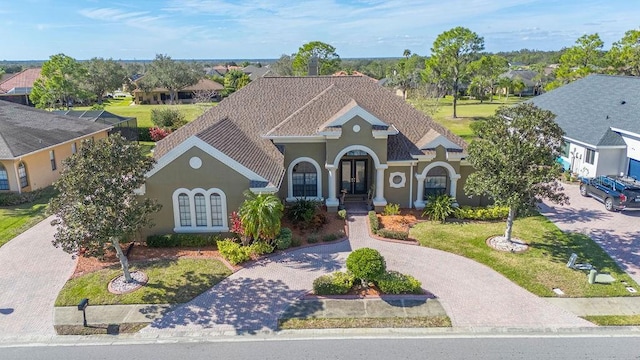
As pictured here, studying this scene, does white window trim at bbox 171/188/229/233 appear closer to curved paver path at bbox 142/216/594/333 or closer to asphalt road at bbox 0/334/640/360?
curved paver path at bbox 142/216/594/333

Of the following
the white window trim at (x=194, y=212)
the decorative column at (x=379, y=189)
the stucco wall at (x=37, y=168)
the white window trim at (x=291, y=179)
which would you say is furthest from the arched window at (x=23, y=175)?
the decorative column at (x=379, y=189)

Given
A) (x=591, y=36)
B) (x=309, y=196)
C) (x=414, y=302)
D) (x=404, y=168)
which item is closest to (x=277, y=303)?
(x=414, y=302)

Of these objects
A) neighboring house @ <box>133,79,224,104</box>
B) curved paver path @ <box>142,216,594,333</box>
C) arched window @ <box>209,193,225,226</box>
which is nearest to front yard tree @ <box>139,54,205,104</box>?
neighboring house @ <box>133,79,224,104</box>

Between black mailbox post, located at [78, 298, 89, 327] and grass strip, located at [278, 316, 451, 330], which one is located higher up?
black mailbox post, located at [78, 298, 89, 327]

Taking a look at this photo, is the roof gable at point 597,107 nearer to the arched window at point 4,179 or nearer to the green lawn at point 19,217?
the green lawn at point 19,217

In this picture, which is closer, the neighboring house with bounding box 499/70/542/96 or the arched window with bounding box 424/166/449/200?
the arched window with bounding box 424/166/449/200

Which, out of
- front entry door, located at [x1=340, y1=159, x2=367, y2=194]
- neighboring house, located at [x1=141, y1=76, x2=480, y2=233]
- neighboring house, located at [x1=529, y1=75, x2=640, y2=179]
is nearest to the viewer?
neighboring house, located at [x1=141, y1=76, x2=480, y2=233]

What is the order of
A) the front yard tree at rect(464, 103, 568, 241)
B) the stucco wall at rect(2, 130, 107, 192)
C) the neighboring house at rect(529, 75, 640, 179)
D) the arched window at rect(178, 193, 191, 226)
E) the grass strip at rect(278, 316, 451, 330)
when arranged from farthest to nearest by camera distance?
the neighboring house at rect(529, 75, 640, 179), the stucco wall at rect(2, 130, 107, 192), the arched window at rect(178, 193, 191, 226), the front yard tree at rect(464, 103, 568, 241), the grass strip at rect(278, 316, 451, 330)
